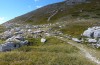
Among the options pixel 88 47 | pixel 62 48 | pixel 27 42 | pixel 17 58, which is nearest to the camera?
pixel 17 58

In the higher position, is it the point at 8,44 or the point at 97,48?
the point at 8,44

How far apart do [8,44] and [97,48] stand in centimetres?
1853

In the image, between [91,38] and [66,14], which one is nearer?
[91,38]

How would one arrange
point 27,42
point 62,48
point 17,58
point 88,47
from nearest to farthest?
point 17,58 → point 62,48 → point 88,47 → point 27,42

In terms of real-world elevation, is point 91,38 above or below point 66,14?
below

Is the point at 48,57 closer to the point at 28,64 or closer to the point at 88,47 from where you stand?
the point at 28,64

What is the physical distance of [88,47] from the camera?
39.7m

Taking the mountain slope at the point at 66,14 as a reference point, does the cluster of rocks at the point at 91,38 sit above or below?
below

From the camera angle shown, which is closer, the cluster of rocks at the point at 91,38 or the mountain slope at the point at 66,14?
the cluster of rocks at the point at 91,38

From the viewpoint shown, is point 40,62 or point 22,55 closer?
point 40,62

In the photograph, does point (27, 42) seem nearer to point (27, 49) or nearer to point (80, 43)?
point (27, 49)

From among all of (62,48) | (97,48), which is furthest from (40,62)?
(97,48)

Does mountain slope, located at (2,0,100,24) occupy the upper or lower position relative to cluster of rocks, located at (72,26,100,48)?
upper

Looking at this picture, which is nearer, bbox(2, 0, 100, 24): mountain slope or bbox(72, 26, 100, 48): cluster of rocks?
bbox(72, 26, 100, 48): cluster of rocks
